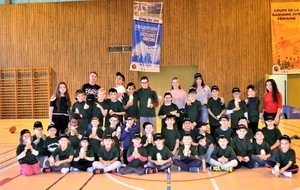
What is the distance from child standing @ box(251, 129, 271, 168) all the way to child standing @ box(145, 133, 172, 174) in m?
1.60

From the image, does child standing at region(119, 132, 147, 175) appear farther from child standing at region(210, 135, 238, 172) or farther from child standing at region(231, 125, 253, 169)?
child standing at region(231, 125, 253, 169)

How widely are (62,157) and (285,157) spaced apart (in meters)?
3.82

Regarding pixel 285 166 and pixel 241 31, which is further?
pixel 241 31

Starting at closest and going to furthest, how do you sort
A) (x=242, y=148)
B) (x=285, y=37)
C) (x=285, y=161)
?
(x=285, y=161) → (x=242, y=148) → (x=285, y=37)

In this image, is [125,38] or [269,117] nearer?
[269,117]

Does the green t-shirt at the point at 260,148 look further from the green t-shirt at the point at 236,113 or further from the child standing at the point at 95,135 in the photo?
the child standing at the point at 95,135

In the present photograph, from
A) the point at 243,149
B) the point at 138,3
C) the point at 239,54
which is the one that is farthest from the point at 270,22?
the point at 243,149

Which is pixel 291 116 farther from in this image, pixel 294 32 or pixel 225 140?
pixel 225 140

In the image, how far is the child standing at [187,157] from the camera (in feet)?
17.6

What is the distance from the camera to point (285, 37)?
15.5 m

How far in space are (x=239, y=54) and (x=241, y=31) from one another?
47.2 inches

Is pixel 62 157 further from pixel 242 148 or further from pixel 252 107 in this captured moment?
pixel 252 107

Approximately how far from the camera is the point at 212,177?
192 inches

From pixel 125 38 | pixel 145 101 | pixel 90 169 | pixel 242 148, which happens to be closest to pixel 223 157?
pixel 242 148
